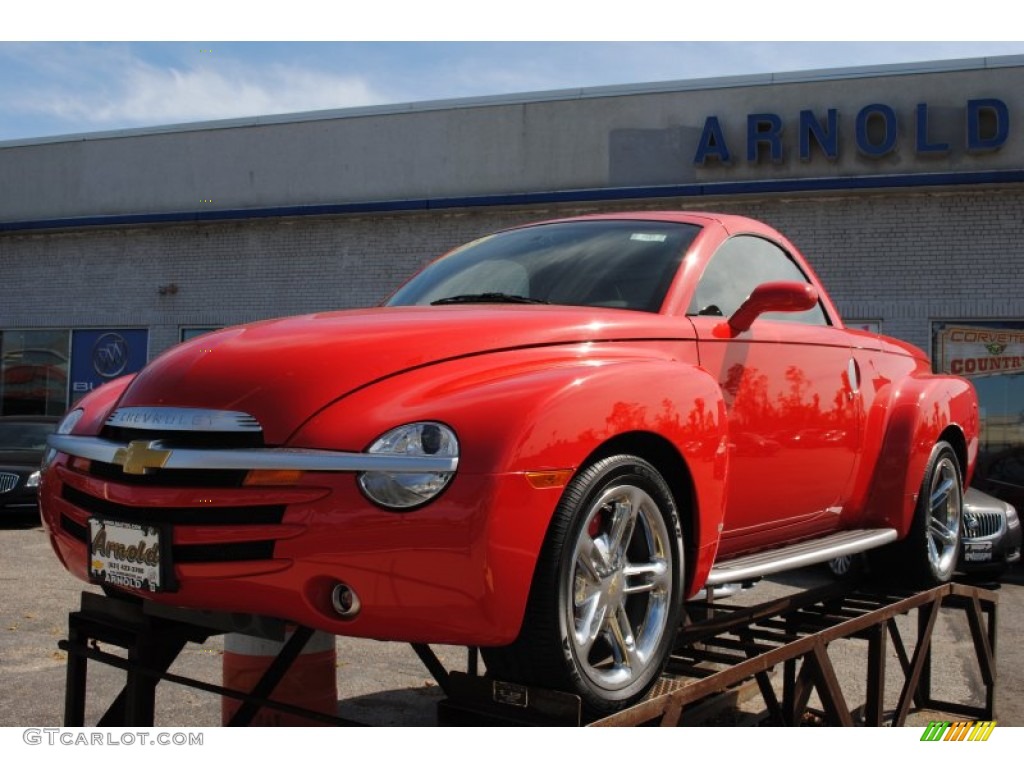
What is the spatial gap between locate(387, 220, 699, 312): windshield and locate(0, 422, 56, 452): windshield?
36.1 ft

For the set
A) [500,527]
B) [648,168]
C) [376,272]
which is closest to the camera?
[500,527]

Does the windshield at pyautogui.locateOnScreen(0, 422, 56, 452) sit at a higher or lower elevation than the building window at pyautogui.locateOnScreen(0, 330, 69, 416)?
lower

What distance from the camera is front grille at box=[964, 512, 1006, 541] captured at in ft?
32.5

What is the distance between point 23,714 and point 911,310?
36.5 feet

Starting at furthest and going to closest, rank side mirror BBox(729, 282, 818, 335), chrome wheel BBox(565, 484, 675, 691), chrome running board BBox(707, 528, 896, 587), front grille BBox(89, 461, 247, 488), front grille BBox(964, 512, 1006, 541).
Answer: front grille BBox(964, 512, 1006, 541) < side mirror BBox(729, 282, 818, 335) < chrome running board BBox(707, 528, 896, 587) < chrome wheel BBox(565, 484, 675, 691) < front grille BBox(89, 461, 247, 488)

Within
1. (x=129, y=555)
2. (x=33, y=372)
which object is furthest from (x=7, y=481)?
(x=129, y=555)

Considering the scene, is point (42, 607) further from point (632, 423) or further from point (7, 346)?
point (7, 346)

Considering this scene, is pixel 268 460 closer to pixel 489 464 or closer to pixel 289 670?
pixel 489 464

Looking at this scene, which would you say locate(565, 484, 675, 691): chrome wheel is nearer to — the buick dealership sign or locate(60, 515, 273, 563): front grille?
locate(60, 515, 273, 563): front grille

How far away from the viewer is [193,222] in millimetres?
16969

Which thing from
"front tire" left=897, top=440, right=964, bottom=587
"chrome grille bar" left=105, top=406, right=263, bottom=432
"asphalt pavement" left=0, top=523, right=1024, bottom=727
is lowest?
"asphalt pavement" left=0, top=523, right=1024, bottom=727

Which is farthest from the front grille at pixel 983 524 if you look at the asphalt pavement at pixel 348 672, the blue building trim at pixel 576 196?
the blue building trim at pixel 576 196

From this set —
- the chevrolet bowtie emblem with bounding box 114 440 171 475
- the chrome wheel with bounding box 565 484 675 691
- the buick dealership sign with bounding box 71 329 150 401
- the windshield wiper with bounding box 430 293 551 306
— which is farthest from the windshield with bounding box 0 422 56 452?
the chrome wheel with bounding box 565 484 675 691

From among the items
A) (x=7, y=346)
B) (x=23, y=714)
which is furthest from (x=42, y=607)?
(x=7, y=346)
